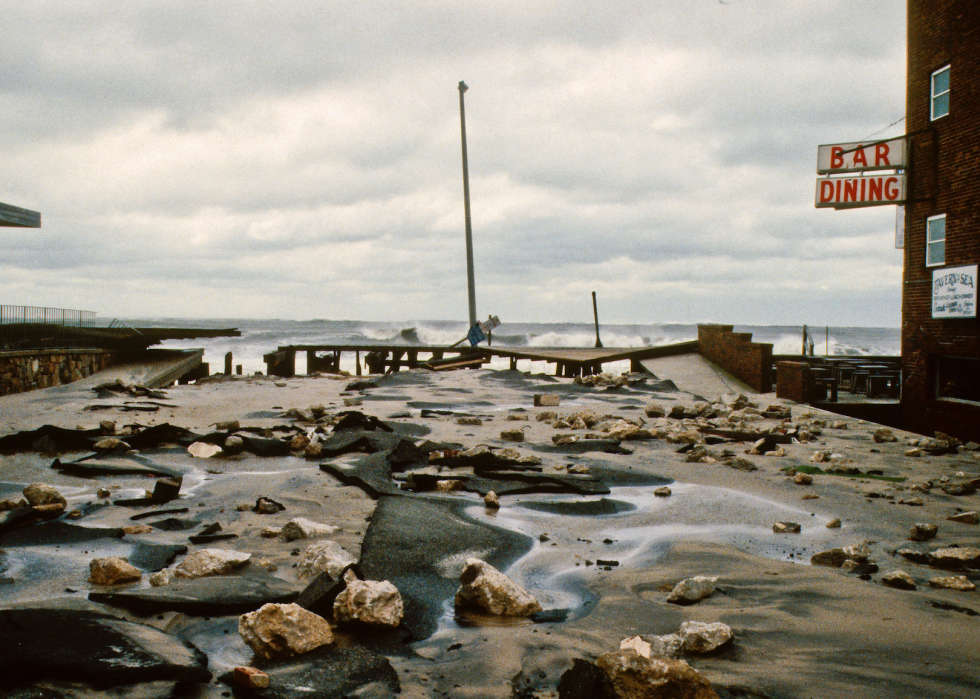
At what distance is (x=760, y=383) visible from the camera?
17234mm

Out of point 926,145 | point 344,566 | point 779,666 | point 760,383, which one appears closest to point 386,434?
point 344,566

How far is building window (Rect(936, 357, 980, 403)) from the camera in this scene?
44.6 feet

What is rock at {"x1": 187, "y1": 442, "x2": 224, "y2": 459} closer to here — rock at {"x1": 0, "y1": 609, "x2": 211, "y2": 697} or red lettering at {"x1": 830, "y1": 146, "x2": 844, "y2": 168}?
rock at {"x1": 0, "y1": 609, "x2": 211, "y2": 697}

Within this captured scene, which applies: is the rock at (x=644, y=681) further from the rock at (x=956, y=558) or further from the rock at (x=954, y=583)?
the rock at (x=956, y=558)

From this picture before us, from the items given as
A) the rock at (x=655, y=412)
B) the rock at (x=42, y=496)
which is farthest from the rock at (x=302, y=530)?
the rock at (x=655, y=412)

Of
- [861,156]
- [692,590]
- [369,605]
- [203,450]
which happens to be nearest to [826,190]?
[861,156]

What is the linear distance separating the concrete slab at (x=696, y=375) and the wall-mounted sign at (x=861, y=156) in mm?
5674

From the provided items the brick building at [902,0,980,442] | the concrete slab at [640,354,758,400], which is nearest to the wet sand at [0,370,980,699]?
the brick building at [902,0,980,442]

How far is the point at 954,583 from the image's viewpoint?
11.3 feet

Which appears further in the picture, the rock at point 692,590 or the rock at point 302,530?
the rock at point 302,530

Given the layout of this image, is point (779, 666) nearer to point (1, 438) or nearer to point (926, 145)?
point (1, 438)

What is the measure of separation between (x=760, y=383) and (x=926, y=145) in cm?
652

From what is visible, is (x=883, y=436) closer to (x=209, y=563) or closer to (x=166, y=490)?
Result: (x=166, y=490)

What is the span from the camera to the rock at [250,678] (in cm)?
221
